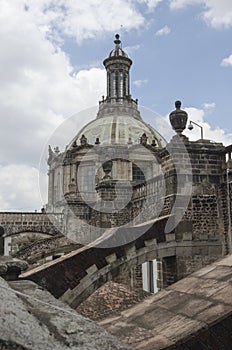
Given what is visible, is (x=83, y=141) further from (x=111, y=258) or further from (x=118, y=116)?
(x=111, y=258)

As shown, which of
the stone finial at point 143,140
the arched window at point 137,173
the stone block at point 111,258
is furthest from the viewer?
the arched window at point 137,173

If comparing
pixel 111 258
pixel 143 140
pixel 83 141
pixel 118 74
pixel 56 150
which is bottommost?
pixel 111 258

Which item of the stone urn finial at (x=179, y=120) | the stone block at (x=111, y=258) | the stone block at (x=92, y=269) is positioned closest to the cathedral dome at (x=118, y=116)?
the stone urn finial at (x=179, y=120)

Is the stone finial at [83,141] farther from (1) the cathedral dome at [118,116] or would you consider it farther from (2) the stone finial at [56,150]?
(2) the stone finial at [56,150]

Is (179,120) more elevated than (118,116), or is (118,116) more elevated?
(118,116)

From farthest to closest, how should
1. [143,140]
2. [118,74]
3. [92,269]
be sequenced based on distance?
[118,74]
[143,140]
[92,269]

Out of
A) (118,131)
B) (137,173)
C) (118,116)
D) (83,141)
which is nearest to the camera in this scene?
(137,173)

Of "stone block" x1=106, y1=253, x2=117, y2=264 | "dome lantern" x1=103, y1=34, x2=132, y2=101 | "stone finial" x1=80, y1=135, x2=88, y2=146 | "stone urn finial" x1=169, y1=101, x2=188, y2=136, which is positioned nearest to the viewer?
"stone block" x1=106, y1=253, x2=117, y2=264

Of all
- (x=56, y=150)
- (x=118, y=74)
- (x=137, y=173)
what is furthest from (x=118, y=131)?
(x=56, y=150)

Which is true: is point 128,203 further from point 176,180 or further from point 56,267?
point 56,267

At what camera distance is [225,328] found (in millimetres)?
3342

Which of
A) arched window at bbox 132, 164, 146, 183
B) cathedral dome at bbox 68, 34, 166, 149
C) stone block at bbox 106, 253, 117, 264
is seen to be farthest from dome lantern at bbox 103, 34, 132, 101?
stone block at bbox 106, 253, 117, 264

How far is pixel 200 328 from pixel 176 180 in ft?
Answer: 19.9

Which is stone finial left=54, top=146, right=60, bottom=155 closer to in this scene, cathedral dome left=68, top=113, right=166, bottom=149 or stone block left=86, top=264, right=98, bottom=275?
cathedral dome left=68, top=113, right=166, bottom=149
